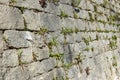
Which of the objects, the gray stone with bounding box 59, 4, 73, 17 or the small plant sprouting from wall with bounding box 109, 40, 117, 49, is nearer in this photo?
the gray stone with bounding box 59, 4, 73, 17

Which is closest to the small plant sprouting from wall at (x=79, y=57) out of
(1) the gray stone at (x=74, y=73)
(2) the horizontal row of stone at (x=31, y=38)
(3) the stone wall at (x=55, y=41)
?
(3) the stone wall at (x=55, y=41)

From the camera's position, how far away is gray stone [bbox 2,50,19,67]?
131 inches

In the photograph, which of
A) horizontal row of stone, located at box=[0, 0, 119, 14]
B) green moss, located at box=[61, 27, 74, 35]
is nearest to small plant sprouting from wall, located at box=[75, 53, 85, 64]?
green moss, located at box=[61, 27, 74, 35]

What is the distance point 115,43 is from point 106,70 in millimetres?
1441

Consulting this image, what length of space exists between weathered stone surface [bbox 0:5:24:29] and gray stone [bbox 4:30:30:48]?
3.0 inches

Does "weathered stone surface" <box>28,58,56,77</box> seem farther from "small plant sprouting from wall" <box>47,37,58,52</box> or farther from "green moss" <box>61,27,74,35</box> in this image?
"green moss" <box>61,27,74,35</box>

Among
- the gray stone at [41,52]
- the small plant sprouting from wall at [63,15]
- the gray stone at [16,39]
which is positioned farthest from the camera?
the small plant sprouting from wall at [63,15]

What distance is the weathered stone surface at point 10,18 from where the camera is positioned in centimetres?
341

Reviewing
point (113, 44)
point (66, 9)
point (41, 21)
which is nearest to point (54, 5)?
point (66, 9)

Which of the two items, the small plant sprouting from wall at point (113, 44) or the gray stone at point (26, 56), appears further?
the small plant sprouting from wall at point (113, 44)

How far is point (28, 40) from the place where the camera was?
149 inches

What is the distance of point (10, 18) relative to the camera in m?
3.52

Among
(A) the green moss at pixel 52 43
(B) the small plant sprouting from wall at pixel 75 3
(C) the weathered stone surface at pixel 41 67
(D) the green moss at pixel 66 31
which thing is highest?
(B) the small plant sprouting from wall at pixel 75 3

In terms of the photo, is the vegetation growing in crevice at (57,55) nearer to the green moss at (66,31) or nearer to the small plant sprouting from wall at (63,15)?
the green moss at (66,31)
